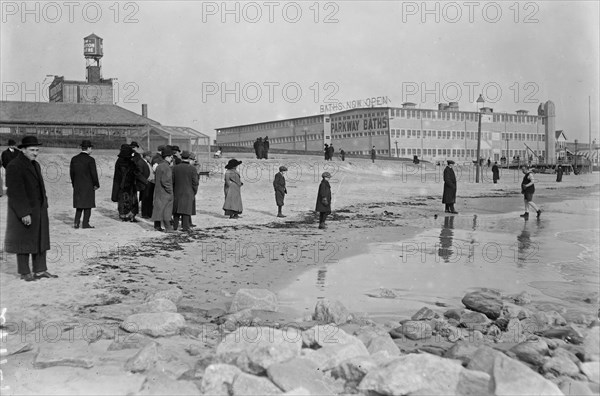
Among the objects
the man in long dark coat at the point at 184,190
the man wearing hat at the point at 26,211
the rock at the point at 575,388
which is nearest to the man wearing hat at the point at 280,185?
the man in long dark coat at the point at 184,190

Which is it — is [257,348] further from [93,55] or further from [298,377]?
[93,55]

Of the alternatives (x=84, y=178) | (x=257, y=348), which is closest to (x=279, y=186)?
(x=84, y=178)

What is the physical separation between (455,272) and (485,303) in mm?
2501

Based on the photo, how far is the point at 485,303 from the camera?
616 cm

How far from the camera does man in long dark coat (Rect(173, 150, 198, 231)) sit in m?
11.4

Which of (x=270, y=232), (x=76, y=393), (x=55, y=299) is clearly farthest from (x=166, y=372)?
(x=270, y=232)

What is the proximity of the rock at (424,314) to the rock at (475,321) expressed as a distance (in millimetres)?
288

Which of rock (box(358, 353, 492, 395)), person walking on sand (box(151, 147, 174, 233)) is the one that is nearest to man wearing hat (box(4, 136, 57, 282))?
person walking on sand (box(151, 147, 174, 233))

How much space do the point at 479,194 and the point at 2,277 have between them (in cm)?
2512

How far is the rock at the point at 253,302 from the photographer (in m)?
5.98

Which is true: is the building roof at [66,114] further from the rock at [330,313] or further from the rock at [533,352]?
the rock at [533,352]

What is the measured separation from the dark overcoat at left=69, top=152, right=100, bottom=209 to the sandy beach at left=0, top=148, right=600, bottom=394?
2.04 feet

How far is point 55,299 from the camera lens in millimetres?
5973

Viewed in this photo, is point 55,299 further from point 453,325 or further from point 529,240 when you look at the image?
point 529,240
